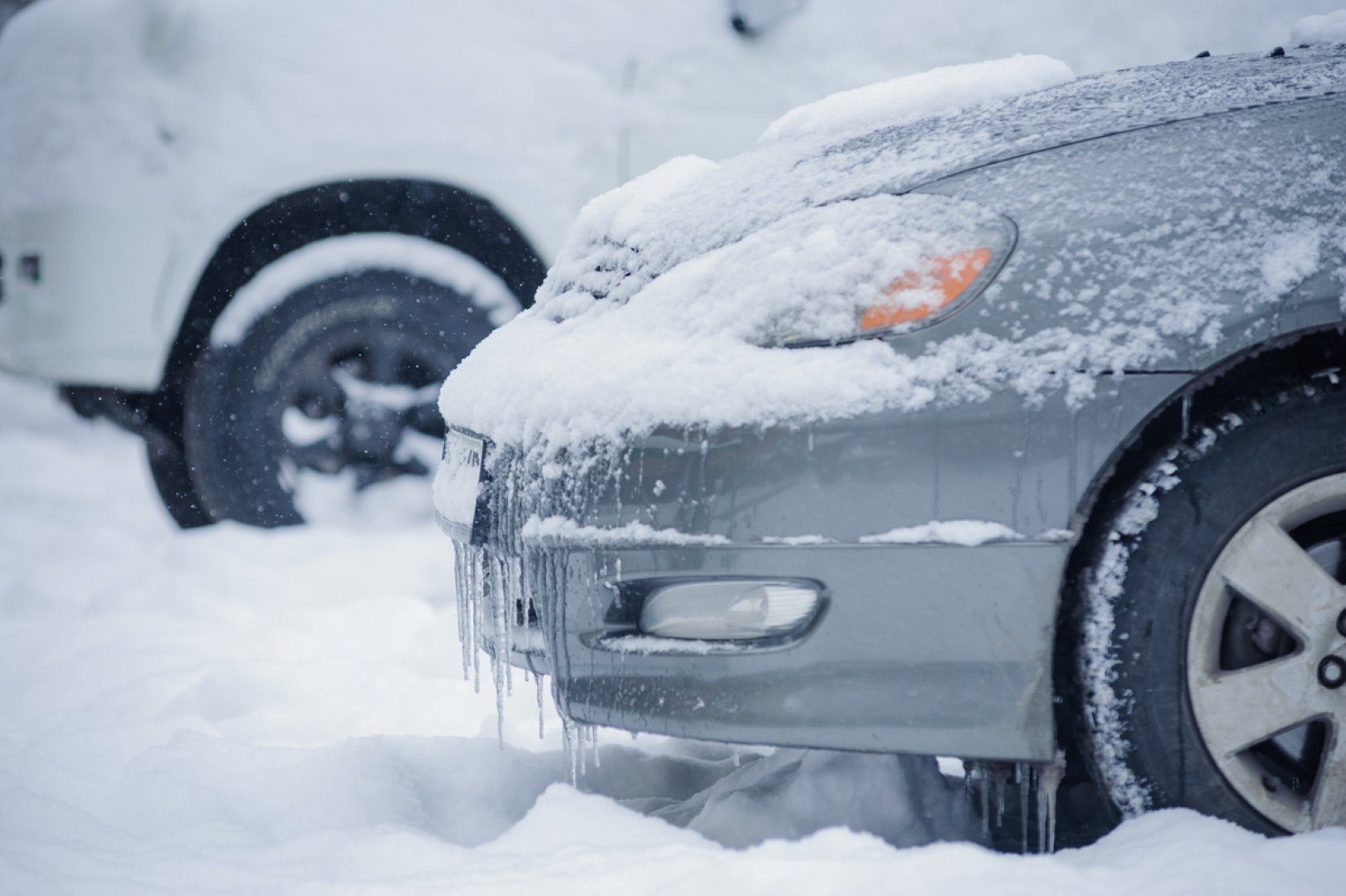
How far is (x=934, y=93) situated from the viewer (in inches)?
89.4

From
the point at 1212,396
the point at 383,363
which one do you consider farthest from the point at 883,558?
the point at 383,363

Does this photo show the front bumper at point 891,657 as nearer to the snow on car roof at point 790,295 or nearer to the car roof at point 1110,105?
the snow on car roof at point 790,295

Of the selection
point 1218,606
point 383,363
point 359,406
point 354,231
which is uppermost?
point 354,231

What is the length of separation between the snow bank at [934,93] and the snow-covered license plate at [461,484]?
98cm

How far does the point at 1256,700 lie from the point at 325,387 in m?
2.84

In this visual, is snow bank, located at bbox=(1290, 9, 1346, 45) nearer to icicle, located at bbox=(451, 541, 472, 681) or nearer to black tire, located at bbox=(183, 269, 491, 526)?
icicle, located at bbox=(451, 541, 472, 681)

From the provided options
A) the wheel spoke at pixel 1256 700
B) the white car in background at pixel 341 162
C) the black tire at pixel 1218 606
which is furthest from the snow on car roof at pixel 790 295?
the white car in background at pixel 341 162

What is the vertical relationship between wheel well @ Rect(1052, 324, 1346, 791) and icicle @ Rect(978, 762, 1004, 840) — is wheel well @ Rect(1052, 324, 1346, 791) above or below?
above

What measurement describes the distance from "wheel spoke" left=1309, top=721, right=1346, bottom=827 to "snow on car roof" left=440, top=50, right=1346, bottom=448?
0.58 metres

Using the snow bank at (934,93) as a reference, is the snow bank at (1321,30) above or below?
above

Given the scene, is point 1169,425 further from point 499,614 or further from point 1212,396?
point 499,614

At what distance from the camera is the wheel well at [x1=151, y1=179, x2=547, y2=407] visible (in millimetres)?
3492

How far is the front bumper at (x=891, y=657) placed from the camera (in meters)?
1.51

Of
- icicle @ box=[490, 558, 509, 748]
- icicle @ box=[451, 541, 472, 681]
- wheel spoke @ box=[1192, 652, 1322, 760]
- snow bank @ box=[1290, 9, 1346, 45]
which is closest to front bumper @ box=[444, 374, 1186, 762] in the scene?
wheel spoke @ box=[1192, 652, 1322, 760]
